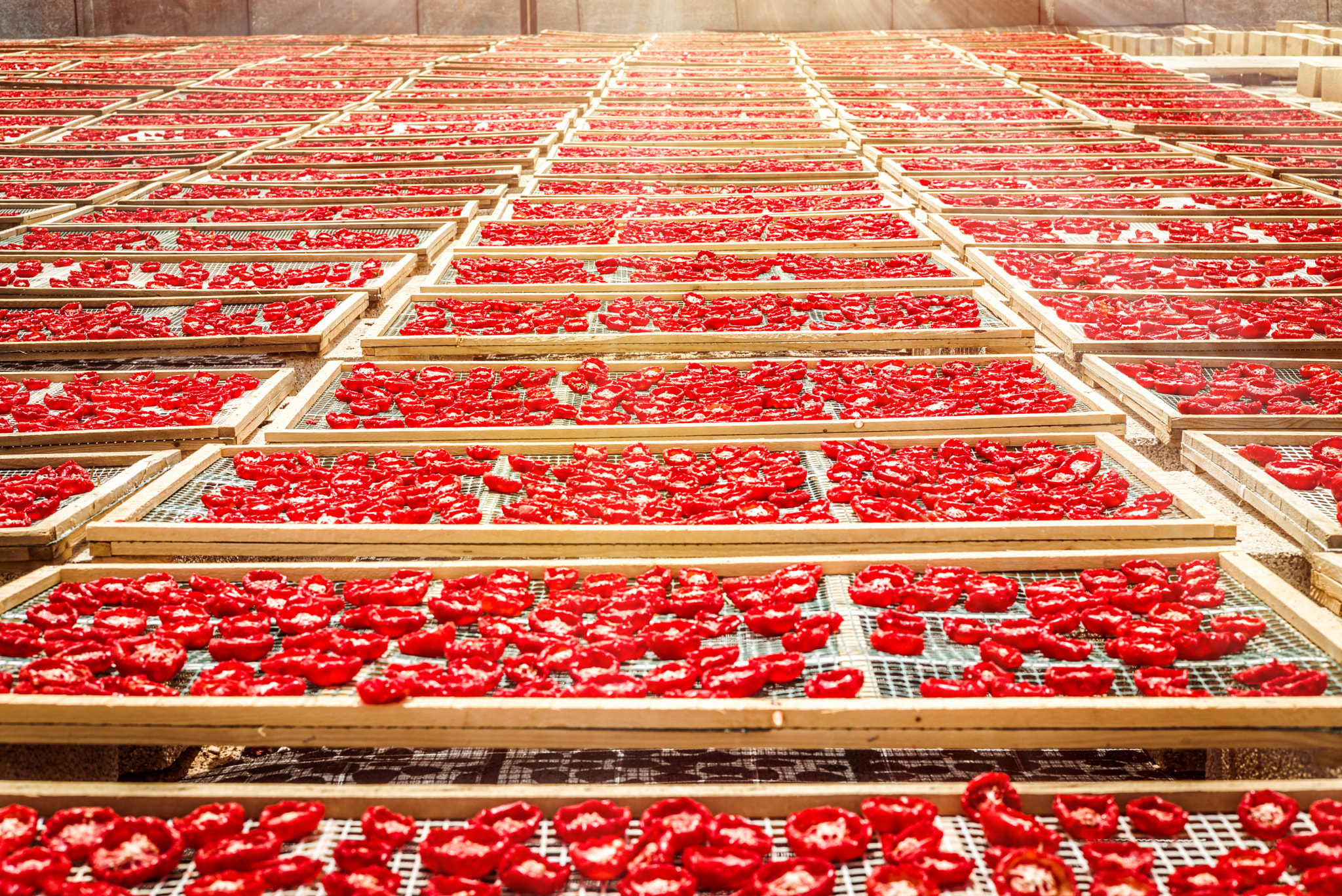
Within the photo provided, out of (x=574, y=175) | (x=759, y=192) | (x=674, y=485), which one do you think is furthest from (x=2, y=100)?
(x=674, y=485)

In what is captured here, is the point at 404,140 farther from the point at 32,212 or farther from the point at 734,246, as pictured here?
the point at 734,246

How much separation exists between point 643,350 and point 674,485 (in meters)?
1.45

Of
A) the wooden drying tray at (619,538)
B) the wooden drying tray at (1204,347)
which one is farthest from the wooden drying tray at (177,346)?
the wooden drying tray at (1204,347)

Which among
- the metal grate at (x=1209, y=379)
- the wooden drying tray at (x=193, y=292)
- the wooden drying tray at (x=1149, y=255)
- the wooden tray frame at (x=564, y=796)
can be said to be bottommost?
the wooden tray frame at (x=564, y=796)

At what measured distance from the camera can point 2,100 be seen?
11.5 metres

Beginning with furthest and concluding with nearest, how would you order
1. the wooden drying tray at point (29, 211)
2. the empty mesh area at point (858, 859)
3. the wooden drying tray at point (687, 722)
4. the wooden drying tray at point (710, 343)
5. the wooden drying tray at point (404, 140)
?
the wooden drying tray at point (404, 140) → the wooden drying tray at point (29, 211) → the wooden drying tray at point (710, 343) → the wooden drying tray at point (687, 722) → the empty mesh area at point (858, 859)

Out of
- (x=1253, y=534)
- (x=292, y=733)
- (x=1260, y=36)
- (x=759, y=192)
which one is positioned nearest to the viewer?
(x=292, y=733)

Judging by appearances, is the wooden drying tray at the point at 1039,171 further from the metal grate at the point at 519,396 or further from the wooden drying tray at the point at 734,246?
the metal grate at the point at 519,396

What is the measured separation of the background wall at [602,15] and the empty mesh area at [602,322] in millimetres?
15990

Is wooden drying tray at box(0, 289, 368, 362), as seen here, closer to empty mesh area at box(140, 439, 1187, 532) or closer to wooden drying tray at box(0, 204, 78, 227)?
empty mesh area at box(140, 439, 1187, 532)

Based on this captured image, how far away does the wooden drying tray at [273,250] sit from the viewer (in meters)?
5.96

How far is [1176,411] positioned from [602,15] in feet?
59.1

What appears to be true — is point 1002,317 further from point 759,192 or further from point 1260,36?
point 1260,36

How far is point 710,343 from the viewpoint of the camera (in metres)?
4.60
